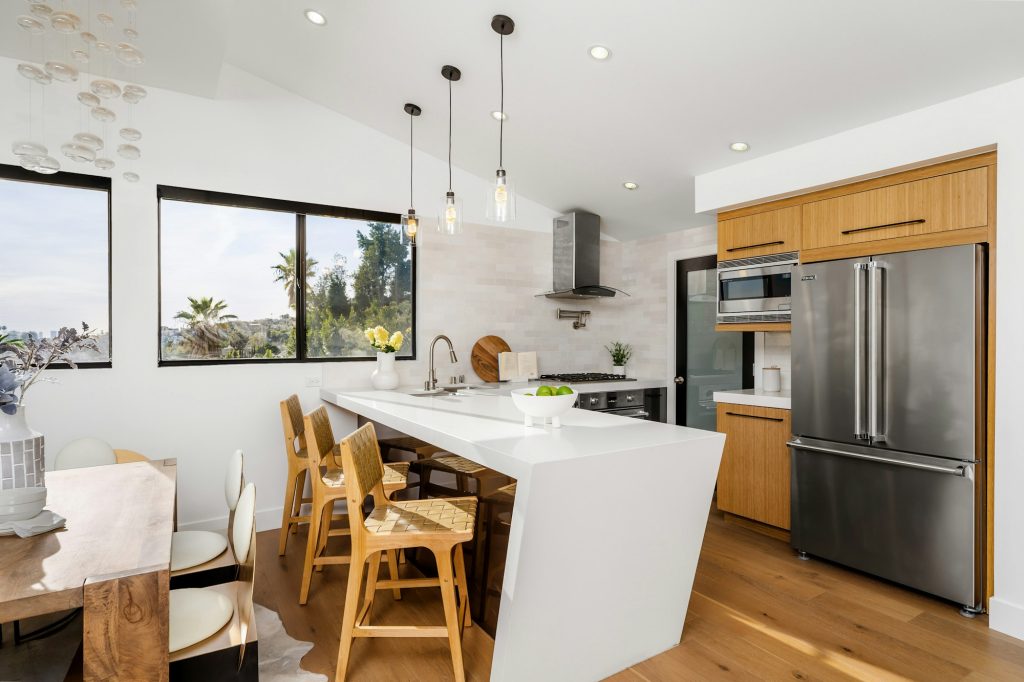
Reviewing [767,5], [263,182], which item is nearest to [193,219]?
[263,182]

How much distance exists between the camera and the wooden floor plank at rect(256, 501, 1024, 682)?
2076mm

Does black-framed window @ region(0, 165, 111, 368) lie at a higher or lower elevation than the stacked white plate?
higher

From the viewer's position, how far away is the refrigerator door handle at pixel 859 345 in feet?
9.34

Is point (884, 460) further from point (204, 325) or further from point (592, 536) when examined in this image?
point (204, 325)

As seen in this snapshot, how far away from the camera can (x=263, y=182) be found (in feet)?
12.2

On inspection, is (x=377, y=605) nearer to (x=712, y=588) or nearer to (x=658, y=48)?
(x=712, y=588)

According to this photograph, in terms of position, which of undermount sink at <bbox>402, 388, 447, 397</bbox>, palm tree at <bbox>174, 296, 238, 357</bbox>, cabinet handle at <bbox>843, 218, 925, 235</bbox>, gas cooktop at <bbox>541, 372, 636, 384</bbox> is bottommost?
undermount sink at <bbox>402, 388, 447, 397</bbox>

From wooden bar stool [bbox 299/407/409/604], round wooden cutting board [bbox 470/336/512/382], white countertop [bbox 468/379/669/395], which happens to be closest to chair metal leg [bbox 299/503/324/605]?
wooden bar stool [bbox 299/407/409/604]

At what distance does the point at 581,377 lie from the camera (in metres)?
4.74

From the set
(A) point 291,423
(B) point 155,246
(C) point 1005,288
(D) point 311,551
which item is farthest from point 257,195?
(C) point 1005,288

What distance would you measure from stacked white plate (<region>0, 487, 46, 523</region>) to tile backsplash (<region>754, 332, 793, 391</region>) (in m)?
3.99

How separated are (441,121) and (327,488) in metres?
2.57

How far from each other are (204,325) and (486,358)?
6.65 ft

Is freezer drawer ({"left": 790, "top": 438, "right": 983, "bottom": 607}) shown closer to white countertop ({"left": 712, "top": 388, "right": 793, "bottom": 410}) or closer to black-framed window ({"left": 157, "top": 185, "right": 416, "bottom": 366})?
white countertop ({"left": 712, "top": 388, "right": 793, "bottom": 410})
